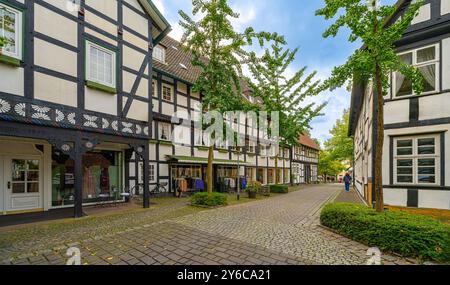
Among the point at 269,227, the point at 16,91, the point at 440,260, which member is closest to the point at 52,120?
the point at 16,91

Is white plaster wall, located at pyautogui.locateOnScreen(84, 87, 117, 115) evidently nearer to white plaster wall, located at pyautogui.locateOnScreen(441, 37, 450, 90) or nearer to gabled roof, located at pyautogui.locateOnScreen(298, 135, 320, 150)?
white plaster wall, located at pyautogui.locateOnScreen(441, 37, 450, 90)

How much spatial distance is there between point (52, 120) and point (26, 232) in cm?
322

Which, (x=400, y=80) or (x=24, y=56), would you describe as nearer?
(x=24, y=56)

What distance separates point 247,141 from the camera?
74.8 ft

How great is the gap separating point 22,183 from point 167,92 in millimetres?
8576

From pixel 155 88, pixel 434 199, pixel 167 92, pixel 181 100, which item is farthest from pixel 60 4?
pixel 434 199

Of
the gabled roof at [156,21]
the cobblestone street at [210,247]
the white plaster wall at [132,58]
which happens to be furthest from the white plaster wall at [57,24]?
the cobblestone street at [210,247]

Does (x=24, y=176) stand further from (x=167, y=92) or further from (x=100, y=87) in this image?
(x=167, y=92)

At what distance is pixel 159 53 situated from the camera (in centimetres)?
1415

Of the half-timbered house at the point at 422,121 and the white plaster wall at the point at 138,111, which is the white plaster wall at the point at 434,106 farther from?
the white plaster wall at the point at 138,111

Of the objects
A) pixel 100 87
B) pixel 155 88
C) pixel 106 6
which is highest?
pixel 106 6

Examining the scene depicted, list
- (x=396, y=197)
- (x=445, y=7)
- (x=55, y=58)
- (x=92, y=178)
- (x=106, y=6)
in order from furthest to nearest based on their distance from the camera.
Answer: (x=92, y=178) → (x=106, y=6) → (x=396, y=197) → (x=55, y=58) → (x=445, y=7)

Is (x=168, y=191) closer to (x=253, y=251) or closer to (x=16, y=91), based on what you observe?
(x=16, y=91)

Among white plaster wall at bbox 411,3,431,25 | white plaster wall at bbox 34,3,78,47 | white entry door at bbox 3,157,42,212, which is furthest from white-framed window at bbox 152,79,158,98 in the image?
white plaster wall at bbox 411,3,431,25
